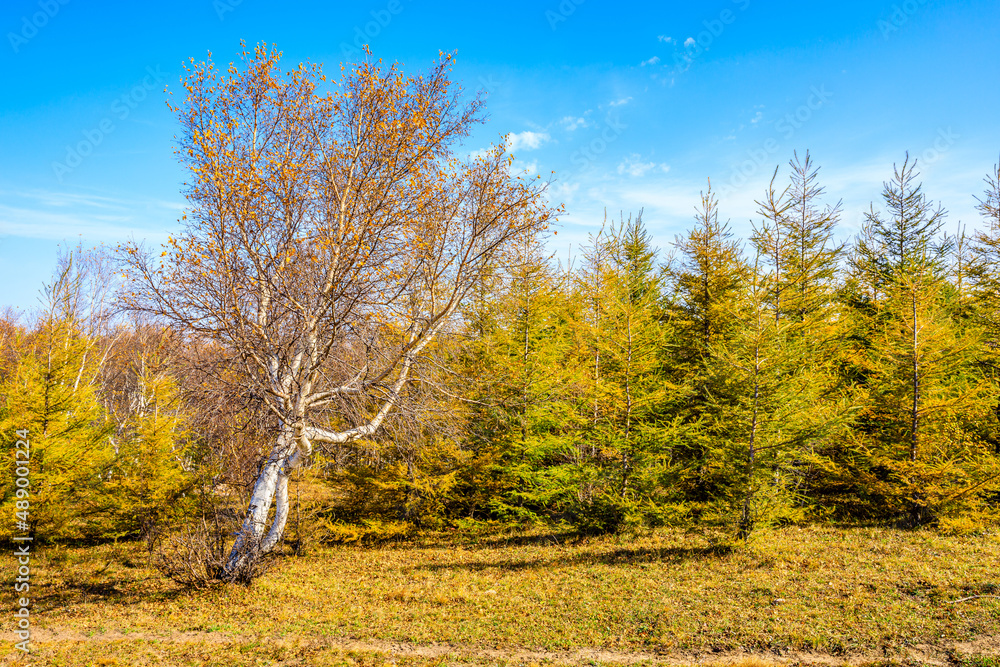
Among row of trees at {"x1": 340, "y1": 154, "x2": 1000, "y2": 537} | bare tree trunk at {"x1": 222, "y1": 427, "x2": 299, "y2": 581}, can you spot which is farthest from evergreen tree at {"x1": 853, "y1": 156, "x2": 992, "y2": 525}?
bare tree trunk at {"x1": 222, "y1": 427, "x2": 299, "y2": 581}

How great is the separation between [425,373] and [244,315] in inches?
173

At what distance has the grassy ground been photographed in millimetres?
6637

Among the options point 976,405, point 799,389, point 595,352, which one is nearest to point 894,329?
point 976,405

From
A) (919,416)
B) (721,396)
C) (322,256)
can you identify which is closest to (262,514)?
(322,256)

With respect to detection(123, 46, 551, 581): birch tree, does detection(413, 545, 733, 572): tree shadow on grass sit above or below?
below

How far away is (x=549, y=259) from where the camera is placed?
14547mm

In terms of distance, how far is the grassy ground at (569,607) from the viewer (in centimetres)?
664

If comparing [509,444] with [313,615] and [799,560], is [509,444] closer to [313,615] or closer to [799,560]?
[313,615]
